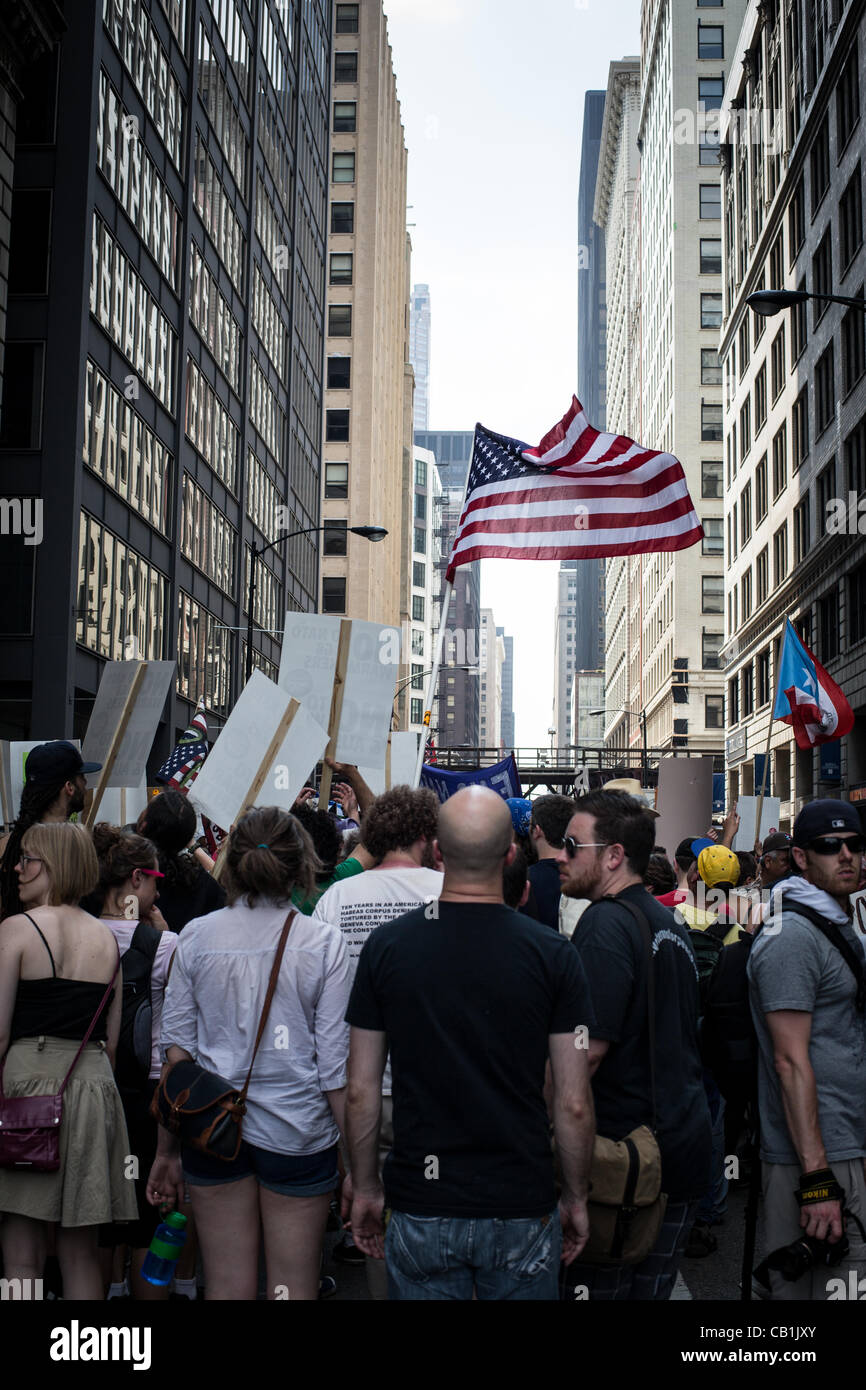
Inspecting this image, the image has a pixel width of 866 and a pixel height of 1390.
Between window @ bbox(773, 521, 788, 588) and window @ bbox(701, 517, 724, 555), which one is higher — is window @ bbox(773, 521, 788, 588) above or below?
below

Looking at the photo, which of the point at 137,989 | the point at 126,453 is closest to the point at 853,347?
the point at 126,453

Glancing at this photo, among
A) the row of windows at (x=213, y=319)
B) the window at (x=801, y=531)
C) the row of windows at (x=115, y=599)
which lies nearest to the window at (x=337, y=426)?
the row of windows at (x=213, y=319)

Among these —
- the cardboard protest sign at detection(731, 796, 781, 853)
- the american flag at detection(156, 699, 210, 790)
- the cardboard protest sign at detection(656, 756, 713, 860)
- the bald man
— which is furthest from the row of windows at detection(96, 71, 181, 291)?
the bald man

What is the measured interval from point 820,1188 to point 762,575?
158 ft

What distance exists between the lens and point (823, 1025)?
15.3 feet

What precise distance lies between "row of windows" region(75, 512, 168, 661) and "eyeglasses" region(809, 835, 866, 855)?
20256 millimetres

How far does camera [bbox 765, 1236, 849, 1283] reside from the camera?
174 inches

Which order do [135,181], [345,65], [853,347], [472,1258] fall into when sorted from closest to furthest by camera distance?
[472,1258] → [135,181] → [853,347] → [345,65]

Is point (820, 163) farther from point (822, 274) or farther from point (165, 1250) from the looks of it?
point (165, 1250)

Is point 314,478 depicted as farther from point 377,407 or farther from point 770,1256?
point 770,1256

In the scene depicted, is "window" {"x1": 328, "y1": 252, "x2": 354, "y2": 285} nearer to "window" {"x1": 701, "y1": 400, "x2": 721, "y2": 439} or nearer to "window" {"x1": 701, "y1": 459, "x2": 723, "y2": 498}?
"window" {"x1": 701, "y1": 400, "x2": 721, "y2": 439}

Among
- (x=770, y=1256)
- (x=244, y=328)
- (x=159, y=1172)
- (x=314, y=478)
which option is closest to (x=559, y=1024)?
(x=770, y=1256)

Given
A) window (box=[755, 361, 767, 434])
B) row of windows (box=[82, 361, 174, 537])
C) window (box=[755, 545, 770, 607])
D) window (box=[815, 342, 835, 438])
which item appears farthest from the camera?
window (box=[755, 361, 767, 434])

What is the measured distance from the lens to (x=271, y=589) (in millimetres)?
48969
